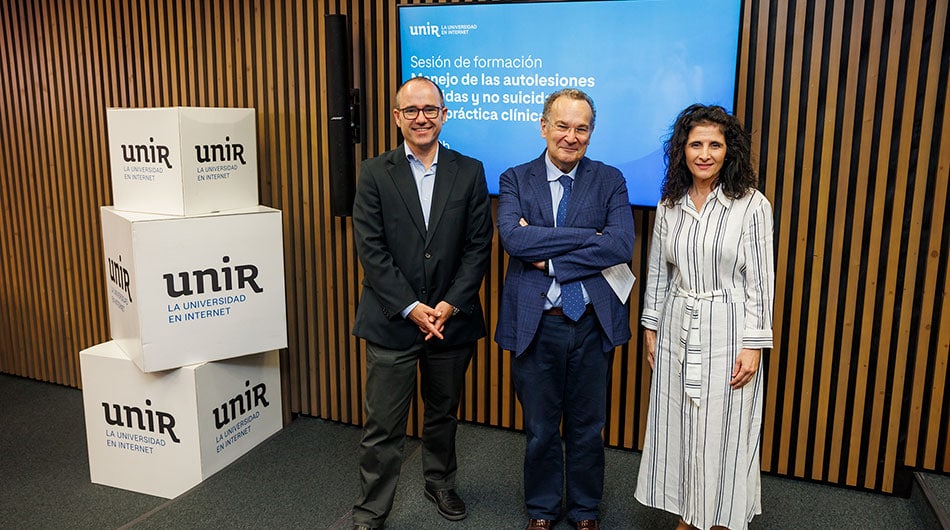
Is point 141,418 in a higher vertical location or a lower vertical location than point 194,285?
lower

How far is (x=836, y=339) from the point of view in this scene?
346 cm

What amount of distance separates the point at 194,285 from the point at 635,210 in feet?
6.94

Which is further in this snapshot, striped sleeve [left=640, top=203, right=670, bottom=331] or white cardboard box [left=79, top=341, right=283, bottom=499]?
white cardboard box [left=79, top=341, right=283, bottom=499]

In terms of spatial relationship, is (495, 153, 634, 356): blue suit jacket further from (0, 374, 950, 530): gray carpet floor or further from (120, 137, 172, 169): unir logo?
(120, 137, 172, 169): unir logo

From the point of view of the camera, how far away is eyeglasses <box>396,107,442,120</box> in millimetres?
2832

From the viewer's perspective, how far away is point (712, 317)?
2.63 metres

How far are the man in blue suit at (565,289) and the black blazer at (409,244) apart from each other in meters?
0.17

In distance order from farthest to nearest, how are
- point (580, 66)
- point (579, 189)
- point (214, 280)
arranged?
point (214, 280)
point (580, 66)
point (579, 189)

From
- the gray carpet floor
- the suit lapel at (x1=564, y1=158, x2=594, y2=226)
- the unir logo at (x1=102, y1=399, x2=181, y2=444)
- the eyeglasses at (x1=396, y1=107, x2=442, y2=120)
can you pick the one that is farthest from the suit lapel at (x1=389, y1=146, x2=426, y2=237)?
the unir logo at (x1=102, y1=399, x2=181, y2=444)

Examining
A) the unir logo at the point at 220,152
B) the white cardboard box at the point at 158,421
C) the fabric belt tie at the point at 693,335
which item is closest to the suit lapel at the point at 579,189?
the fabric belt tie at the point at 693,335

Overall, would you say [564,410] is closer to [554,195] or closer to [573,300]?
[573,300]

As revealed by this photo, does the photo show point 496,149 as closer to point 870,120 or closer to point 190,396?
point 870,120

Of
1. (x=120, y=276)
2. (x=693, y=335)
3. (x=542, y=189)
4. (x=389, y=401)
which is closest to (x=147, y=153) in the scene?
(x=120, y=276)

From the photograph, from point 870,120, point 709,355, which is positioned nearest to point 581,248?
point 709,355
